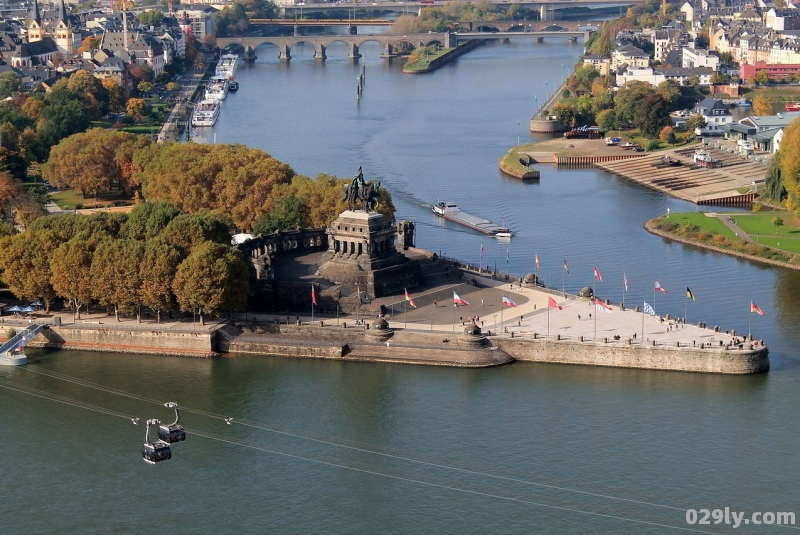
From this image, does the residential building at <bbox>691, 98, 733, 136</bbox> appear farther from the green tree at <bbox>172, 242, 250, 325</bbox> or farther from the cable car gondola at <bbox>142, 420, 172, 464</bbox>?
the cable car gondola at <bbox>142, 420, 172, 464</bbox>

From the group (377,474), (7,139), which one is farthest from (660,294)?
(7,139)

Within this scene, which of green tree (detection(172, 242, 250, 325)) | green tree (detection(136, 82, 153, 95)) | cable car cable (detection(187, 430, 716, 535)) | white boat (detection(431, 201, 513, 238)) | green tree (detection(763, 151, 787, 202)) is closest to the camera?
cable car cable (detection(187, 430, 716, 535))

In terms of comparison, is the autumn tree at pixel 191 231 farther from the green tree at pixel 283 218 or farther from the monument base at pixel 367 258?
the green tree at pixel 283 218

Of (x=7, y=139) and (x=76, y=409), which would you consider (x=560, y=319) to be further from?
(x=7, y=139)

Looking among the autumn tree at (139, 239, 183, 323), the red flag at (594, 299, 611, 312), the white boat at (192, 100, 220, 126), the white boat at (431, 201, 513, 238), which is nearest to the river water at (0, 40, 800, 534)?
the autumn tree at (139, 239, 183, 323)

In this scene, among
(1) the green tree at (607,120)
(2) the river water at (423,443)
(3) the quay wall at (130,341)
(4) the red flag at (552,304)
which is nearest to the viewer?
(2) the river water at (423,443)

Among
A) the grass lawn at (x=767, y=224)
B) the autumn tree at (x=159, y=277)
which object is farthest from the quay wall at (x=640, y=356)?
the grass lawn at (x=767, y=224)
